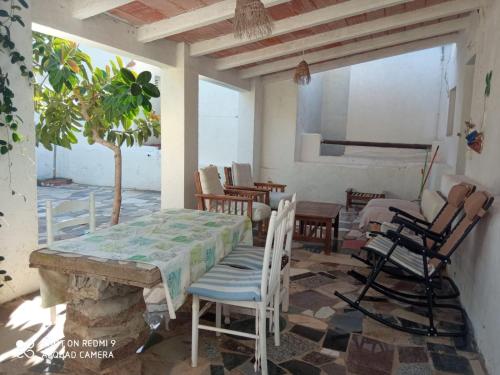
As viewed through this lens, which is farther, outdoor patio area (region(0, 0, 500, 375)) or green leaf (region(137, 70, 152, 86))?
green leaf (region(137, 70, 152, 86))

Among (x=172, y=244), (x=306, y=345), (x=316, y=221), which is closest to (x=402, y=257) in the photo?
(x=306, y=345)

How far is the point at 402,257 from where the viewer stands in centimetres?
291

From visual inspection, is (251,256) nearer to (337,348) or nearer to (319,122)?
(337,348)

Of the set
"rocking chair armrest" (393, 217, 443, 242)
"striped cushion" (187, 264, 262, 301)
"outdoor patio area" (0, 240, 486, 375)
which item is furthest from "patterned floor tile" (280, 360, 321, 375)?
"rocking chair armrest" (393, 217, 443, 242)

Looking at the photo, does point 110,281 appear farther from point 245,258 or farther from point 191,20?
point 191,20

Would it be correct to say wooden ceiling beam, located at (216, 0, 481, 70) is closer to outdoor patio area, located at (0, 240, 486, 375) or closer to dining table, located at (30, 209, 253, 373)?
outdoor patio area, located at (0, 240, 486, 375)

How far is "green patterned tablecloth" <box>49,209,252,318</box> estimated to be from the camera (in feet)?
6.25

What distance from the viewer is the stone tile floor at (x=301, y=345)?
220 centimetres

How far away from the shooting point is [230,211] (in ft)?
15.0

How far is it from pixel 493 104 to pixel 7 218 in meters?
3.94

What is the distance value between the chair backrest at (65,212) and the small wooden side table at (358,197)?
4918mm

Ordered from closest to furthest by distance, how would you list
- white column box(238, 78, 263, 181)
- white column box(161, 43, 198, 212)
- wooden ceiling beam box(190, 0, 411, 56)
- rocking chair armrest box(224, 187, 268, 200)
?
wooden ceiling beam box(190, 0, 411, 56) → white column box(161, 43, 198, 212) → rocking chair armrest box(224, 187, 268, 200) → white column box(238, 78, 263, 181)

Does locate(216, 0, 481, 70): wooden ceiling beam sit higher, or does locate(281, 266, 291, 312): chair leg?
locate(216, 0, 481, 70): wooden ceiling beam

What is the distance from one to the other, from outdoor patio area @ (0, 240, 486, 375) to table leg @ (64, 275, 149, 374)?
0.10m
